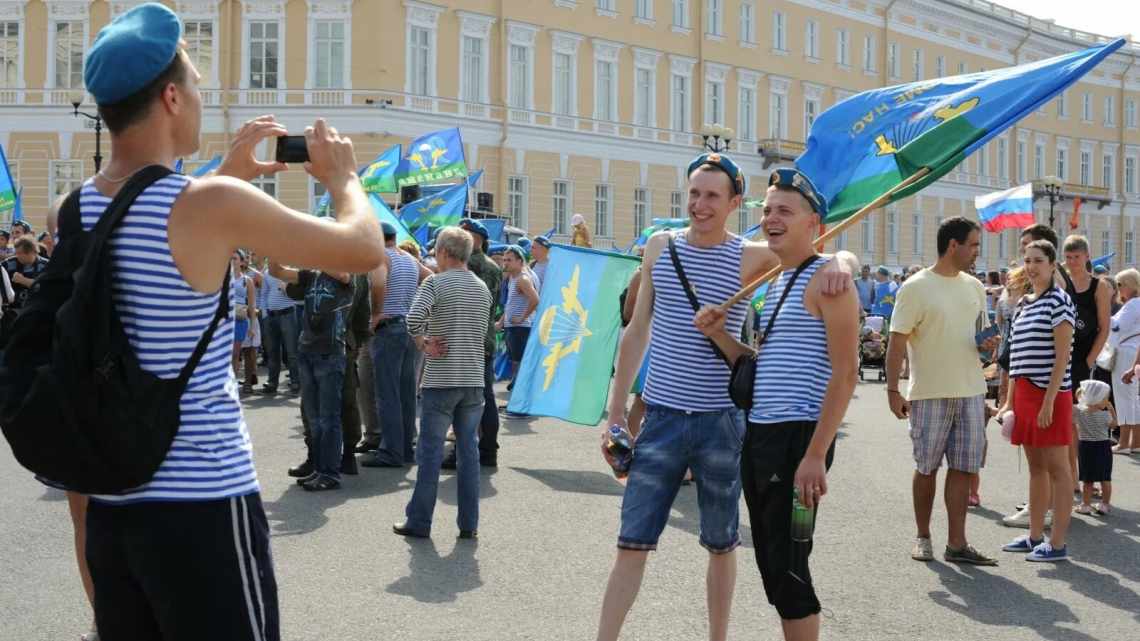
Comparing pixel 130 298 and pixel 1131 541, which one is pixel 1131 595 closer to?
pixel 1131 541

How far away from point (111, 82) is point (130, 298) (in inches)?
17.4

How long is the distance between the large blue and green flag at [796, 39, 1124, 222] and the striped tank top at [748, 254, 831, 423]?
115 centimetres

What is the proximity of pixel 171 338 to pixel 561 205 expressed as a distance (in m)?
38.8

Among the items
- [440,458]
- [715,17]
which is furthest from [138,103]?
[715,17]

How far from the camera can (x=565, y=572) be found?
22.0 ft

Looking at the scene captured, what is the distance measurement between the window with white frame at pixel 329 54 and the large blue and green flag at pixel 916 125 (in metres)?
31.4

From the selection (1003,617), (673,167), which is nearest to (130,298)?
(1003,617)

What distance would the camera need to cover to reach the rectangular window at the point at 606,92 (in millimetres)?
41625

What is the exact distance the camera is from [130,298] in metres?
2.41

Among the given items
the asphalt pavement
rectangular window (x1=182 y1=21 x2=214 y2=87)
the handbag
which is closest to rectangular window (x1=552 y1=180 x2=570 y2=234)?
rectangular window (x1=182 y1=21 x2=214 y2=87)

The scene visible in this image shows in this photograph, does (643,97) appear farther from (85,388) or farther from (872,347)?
(85,388)

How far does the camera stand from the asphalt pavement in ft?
18.7

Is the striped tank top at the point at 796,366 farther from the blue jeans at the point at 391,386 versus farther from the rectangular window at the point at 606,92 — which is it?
the rectangular window at the point at 606,92

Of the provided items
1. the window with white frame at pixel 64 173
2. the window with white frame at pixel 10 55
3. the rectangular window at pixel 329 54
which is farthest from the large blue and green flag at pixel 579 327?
the window with white frame at pixel 10 55
